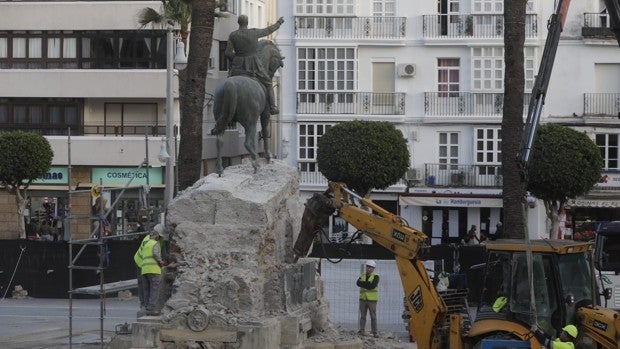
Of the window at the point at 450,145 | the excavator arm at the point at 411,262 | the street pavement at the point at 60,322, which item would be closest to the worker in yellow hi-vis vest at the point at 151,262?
the street pavement at the point at 60,322

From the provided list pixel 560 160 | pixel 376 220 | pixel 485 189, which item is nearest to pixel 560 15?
pixel 376 220

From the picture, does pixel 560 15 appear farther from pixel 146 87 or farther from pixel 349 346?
pixel 146 87

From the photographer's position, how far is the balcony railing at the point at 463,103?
45.5 m

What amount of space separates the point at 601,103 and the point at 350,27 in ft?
29.7

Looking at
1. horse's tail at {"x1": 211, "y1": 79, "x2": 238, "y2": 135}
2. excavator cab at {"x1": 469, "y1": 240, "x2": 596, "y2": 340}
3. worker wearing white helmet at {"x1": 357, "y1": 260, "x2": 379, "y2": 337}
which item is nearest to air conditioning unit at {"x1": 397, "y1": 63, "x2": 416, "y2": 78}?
worker wearing white helmet at {"x1": 357, "y1": 260, "x2": 379, "y2": 337}

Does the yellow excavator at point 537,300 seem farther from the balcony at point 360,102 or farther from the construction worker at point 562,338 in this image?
the balcony at point 360,102

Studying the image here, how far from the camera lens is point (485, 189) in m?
45.2

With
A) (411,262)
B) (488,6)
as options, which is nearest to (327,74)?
(488,6)

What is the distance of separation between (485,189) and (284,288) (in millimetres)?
27276

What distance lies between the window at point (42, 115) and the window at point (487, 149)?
1368cm

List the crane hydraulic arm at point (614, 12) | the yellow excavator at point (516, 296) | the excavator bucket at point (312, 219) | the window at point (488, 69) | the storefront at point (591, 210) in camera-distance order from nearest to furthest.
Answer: the yellow excavator at point (516, 296) < the excavator bucket at point (312, 219) < the crane hydraulic arm at point (614, 12) < the storefront at point (591, 210) < the window at point (488, 69)

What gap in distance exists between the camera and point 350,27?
152 feet

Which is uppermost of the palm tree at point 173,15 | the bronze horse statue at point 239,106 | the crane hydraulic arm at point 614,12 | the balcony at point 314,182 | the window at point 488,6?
the window at point 488,6

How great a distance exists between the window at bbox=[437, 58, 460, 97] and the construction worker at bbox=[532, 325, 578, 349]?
30.2 metres
